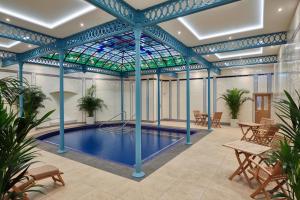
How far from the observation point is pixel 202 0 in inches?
126

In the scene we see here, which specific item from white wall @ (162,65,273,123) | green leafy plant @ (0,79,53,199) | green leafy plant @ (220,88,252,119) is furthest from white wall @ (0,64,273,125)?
green leafy plant @ (0,79,53,199)

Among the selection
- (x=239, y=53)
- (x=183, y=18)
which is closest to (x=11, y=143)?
(x=183, y=18)

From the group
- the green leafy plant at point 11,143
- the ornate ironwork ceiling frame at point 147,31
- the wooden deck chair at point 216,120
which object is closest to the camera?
the green leafy plant at point 11,143

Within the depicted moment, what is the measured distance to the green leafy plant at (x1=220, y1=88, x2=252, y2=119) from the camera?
10133 millimetres

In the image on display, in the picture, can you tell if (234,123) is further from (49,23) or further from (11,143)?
(11,143)

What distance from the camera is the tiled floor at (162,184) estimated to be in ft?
10.00

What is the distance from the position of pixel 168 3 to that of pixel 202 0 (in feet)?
2.52

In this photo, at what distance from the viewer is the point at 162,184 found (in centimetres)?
346

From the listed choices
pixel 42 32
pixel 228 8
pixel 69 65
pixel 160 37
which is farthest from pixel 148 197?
pixel 69 65

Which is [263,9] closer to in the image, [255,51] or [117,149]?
[255,51]

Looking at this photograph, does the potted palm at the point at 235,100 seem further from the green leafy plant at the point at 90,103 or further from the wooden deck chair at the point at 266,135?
the green leafy plant at the point at 90,103

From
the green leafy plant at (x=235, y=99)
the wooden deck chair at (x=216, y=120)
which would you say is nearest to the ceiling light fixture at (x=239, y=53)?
the green leafy plant at (x=235, y=99)

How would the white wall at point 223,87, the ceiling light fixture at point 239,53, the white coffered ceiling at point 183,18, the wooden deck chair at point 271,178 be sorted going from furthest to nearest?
1. the white wall at point 223,87
2. the ceiling light fixture at point 239,53
3. the white coffered ceiling at point 183,18
4. the wooden deck chair at point 271,178

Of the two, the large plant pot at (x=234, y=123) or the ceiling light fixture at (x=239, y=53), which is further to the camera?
the large plant pot at (x=234, y=123)
